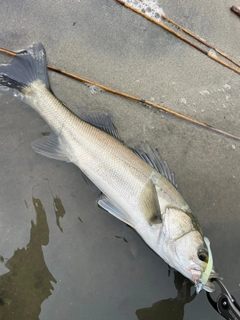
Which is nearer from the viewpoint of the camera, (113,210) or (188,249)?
(188,249)

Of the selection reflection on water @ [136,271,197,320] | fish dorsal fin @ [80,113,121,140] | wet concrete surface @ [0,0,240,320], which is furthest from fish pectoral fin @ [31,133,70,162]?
reflection on water @ [136,271,197,320]

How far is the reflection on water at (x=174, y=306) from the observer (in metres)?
2.38

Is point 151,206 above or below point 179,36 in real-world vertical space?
below

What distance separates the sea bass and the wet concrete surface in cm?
15

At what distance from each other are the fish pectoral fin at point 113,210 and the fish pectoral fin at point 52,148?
410 mm

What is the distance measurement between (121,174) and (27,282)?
104 cm

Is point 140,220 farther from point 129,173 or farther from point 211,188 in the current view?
point 211,188

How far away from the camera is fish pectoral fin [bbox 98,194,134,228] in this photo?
236 centimetres

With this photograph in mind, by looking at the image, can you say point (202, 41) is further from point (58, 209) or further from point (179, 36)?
point (58, 209)

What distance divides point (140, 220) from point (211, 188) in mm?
757

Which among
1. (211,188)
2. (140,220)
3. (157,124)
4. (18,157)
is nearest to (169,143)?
(157,124)

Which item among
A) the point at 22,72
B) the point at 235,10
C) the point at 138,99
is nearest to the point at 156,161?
the point at 138,99

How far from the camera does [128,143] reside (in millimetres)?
2662

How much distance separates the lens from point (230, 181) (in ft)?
8.98
